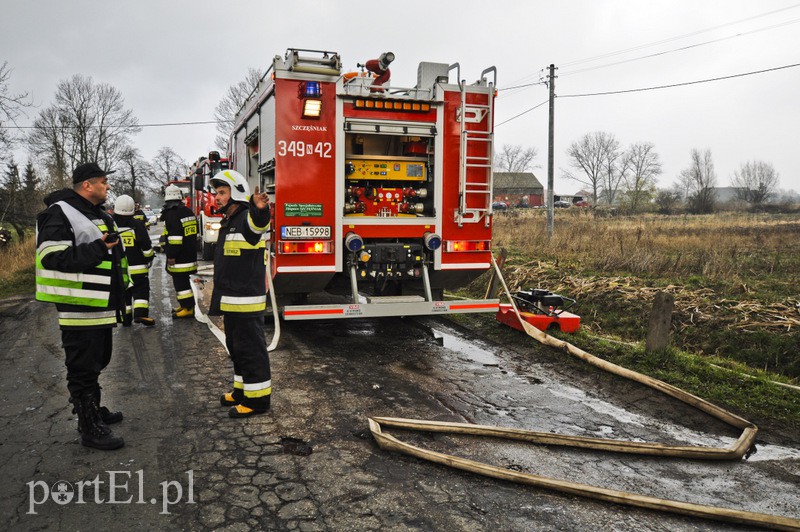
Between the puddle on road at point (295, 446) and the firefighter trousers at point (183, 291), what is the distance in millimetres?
4959

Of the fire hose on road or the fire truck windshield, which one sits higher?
the fire truck windshield

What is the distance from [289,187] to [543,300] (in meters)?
3.81

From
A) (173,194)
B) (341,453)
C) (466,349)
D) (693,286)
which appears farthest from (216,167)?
(341,453)

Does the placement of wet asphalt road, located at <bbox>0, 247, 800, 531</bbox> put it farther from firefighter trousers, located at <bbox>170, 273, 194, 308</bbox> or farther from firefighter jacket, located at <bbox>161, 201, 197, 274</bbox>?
firefighter jacket, located at <bbox>161, 201, 197, 274</bbox>

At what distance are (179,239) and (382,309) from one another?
3.83 m

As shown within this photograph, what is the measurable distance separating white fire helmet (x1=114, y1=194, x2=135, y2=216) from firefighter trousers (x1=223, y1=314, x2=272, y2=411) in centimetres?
392

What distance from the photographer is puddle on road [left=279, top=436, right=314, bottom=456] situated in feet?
A: 12.3

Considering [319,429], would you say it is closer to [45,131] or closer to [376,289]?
[376,289]

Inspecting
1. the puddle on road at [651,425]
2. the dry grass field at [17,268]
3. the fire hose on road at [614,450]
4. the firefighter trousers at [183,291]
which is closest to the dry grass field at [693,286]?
the fire hose on road at [614,450]

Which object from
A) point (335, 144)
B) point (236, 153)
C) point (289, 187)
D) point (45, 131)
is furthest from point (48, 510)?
point (45, 131)

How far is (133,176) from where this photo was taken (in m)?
53.2

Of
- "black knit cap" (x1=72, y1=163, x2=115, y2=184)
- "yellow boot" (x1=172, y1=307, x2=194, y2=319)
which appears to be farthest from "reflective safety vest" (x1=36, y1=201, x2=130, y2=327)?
"yellow boot" (x1=172, y1=307, x2=194, y2=319)

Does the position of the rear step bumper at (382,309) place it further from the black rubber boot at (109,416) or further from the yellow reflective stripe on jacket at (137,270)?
the yellow reflective stripe on jacket at (137,270)

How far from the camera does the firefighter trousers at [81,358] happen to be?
3.82 metres
